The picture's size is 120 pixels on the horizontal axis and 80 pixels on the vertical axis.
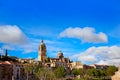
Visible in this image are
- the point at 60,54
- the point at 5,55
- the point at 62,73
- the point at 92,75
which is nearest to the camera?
the point at 62,73

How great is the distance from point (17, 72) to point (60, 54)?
36.0 m

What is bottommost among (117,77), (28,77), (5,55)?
(117,77)

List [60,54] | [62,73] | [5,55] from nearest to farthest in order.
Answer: [62,73]
[5,55]
[60,54]

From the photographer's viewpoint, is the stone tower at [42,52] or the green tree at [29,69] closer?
the green tree at [29,69]

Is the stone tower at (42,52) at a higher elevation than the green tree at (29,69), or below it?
higher

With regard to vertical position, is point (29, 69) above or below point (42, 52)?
below

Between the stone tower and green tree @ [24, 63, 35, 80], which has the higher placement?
the stone tower

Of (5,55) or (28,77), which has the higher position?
(5,55)

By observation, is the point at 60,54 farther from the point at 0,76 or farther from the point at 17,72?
the point at 0,76

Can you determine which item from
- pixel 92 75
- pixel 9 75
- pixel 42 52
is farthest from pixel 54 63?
pixel 9 75

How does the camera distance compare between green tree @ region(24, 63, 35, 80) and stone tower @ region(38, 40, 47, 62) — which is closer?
green tree @ region(24, 63, 35, 80)

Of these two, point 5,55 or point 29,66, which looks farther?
point 5,55

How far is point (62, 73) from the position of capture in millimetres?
73125

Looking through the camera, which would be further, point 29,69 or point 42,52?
point 42,52
